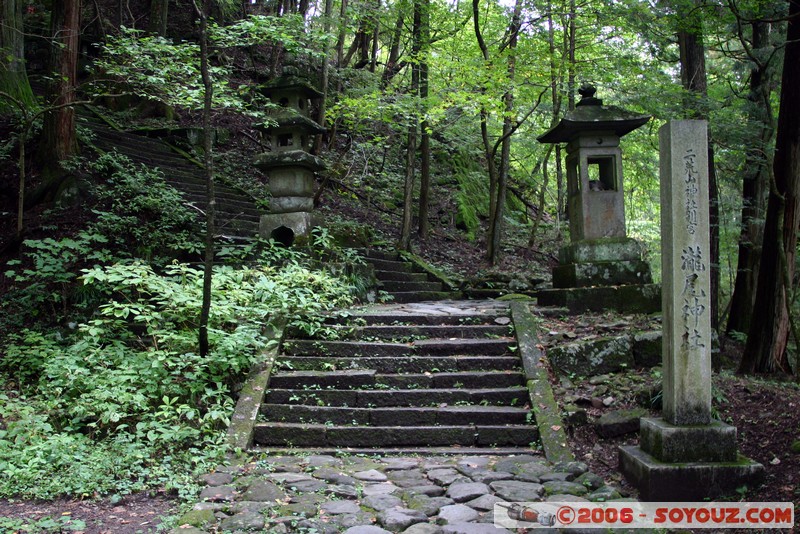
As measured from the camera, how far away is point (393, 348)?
688cm

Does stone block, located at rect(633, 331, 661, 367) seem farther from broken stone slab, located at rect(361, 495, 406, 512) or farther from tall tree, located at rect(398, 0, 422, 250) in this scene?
tall tree, located at rect(398, 0, 422, 250)

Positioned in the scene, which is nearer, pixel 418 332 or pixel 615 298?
pixel 418 332

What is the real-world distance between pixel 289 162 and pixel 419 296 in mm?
3366

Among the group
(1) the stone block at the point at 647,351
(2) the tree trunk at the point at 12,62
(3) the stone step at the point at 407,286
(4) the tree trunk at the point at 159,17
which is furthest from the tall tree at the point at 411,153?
(4) the tree trunk at the point at 159,17

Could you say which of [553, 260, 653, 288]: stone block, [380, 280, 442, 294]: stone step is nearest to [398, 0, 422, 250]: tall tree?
[380, 280, 442, 294]: stone step

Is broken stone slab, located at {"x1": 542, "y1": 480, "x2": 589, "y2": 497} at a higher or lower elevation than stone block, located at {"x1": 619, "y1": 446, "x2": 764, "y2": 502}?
lower

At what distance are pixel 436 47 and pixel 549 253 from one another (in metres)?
6.39

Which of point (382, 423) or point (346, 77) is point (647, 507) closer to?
point (382, 423)

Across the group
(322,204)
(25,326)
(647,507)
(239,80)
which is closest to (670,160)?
(647,507)

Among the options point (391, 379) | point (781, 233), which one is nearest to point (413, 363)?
point (391, 379)

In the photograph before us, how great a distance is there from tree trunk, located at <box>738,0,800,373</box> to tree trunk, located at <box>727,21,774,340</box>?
7.45ft

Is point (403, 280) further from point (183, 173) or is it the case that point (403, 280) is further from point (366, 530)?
point (366, 530)

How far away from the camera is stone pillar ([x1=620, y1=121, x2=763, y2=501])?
421 cm

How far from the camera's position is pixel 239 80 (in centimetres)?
1841
